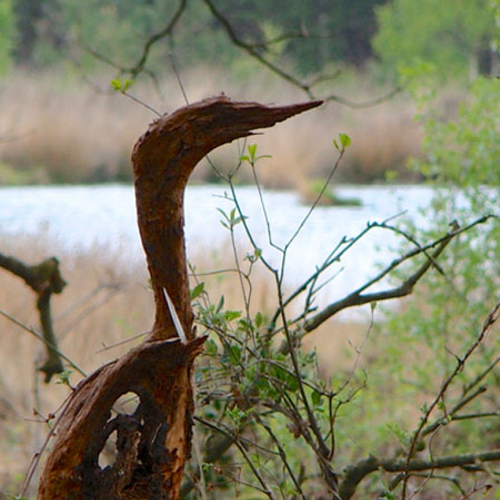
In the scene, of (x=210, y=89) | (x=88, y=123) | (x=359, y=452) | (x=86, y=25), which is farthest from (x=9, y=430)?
(x=86, y=25)

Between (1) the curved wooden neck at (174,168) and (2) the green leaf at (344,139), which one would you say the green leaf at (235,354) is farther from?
(2) the green leaf at (344,139)

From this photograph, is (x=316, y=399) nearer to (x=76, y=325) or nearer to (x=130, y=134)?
(x=76, y=325)

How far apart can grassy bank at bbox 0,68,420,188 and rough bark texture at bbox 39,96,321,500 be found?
956 cm

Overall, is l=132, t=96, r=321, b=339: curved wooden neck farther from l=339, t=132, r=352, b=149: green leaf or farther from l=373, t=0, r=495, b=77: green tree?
l=373, t=0, r=495, b=77: green tree

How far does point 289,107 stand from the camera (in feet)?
2.60

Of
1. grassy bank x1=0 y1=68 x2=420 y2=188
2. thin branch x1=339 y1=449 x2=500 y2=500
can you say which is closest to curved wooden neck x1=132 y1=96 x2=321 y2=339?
thin branch x1=339 y1=449 x2=500 y2=500

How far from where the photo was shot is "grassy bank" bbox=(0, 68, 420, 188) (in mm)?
10875

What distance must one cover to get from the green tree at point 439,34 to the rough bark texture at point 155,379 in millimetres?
12448

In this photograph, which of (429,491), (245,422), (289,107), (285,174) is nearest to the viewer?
(289,107)

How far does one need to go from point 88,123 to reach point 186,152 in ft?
37.9

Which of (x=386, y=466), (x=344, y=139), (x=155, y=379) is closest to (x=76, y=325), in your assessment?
(x=386, y=466)

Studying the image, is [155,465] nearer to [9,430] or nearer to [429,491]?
[429,491]

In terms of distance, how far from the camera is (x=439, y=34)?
45.7ft

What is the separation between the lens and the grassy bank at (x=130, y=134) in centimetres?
1088
